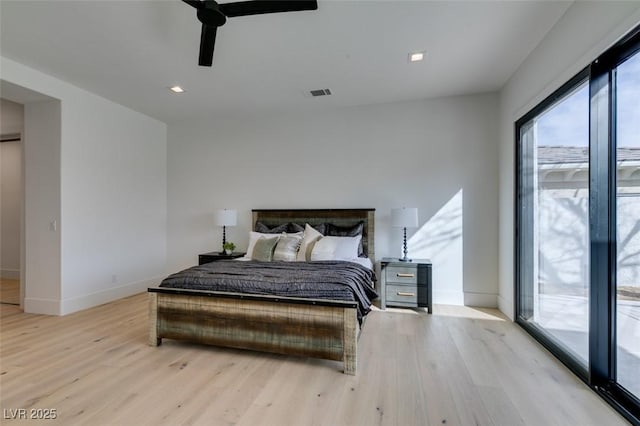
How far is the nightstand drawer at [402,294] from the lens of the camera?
12.6 feet

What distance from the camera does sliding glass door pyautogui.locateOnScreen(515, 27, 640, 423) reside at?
1871mm

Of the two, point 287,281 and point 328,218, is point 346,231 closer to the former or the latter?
point 328,218

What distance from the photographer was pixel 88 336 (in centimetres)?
308

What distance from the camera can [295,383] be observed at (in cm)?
222

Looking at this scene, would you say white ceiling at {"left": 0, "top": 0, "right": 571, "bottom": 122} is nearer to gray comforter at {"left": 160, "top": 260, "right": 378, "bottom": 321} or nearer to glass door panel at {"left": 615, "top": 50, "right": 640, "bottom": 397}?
glass door panel at {"left": 615, "top": 50, "right": 640, "bottom": 397}

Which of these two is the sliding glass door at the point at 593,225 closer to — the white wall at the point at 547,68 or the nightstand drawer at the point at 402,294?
the white wall at the point at 547,68

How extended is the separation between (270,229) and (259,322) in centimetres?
225

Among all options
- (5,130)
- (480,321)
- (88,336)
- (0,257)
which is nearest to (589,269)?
(480,321)

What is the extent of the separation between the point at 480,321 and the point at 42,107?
6082mm

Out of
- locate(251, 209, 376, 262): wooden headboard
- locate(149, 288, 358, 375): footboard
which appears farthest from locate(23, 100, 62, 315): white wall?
locate(251, 209, 376, 262): wooden headboard

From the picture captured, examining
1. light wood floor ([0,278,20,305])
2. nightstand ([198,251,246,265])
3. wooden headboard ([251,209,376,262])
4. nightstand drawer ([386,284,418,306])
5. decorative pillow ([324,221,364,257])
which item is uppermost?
wooden headboard ([251,209,376,262])

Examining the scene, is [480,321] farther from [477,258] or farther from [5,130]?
[5,130]

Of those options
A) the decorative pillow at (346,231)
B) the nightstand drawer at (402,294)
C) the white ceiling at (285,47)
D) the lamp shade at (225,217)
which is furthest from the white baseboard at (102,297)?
the nightstand drawer at (402,294)

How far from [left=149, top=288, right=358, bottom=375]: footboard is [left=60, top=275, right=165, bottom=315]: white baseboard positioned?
189cm
